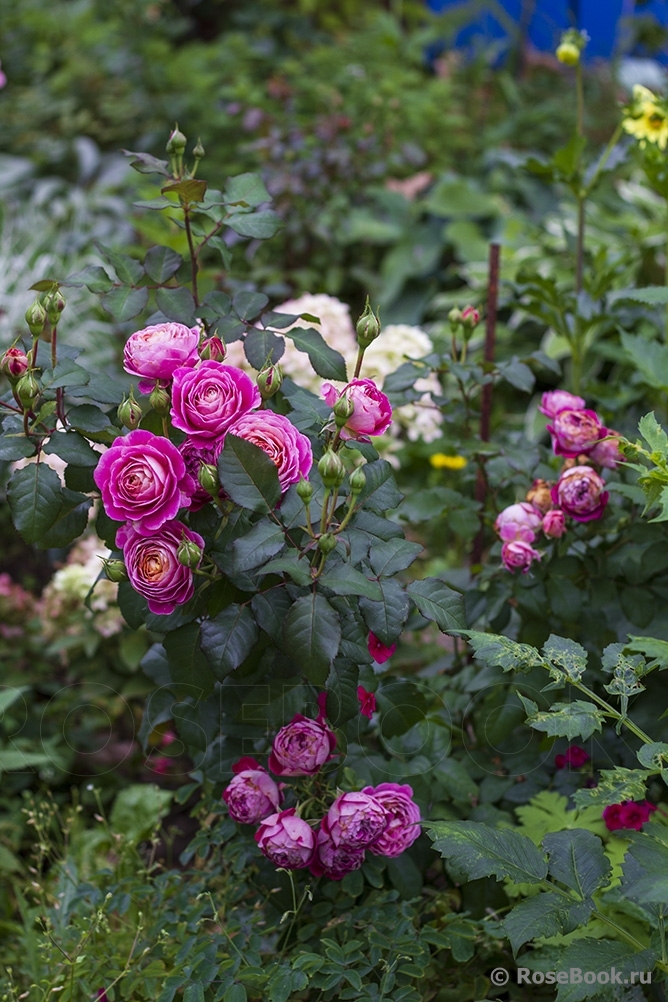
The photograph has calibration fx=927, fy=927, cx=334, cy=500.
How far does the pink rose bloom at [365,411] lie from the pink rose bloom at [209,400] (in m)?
0.11

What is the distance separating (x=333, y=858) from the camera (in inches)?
43.7

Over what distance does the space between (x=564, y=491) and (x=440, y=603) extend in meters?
0.31

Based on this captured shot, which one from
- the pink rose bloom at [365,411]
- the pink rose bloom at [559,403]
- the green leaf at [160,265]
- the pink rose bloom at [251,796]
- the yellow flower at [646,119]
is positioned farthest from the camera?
the yellow flower at [646,119]

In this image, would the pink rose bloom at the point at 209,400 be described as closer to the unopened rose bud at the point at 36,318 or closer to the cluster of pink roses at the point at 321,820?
the unopened rose bud at the point at 36,318

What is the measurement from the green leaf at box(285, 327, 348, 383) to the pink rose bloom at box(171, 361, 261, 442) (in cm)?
17

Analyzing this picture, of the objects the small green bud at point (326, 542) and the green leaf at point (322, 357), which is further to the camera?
the green leaf at point (322, 357)

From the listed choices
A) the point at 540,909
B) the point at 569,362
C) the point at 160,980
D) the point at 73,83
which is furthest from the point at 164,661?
the point at 73,83

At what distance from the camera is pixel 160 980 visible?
47.4 inches

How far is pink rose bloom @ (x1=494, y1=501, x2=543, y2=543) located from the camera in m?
1.31

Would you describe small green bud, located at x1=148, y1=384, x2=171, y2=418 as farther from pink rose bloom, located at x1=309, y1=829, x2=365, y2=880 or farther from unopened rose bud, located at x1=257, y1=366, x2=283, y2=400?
pink rose bloom, located at x1=309, y1=829, x2=365, y2=880

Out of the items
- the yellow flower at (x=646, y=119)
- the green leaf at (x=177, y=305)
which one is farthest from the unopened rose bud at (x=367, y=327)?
the yellow flower at (x=646, y=119)

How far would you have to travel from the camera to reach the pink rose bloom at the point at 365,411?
39.8 inches

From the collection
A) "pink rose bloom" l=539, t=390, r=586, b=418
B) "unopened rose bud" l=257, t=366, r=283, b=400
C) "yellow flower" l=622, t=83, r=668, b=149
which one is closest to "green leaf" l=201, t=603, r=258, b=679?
"unopened rose bud" l=257, t=366, r=283, b=400

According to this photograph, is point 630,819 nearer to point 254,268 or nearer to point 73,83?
point 254,268
